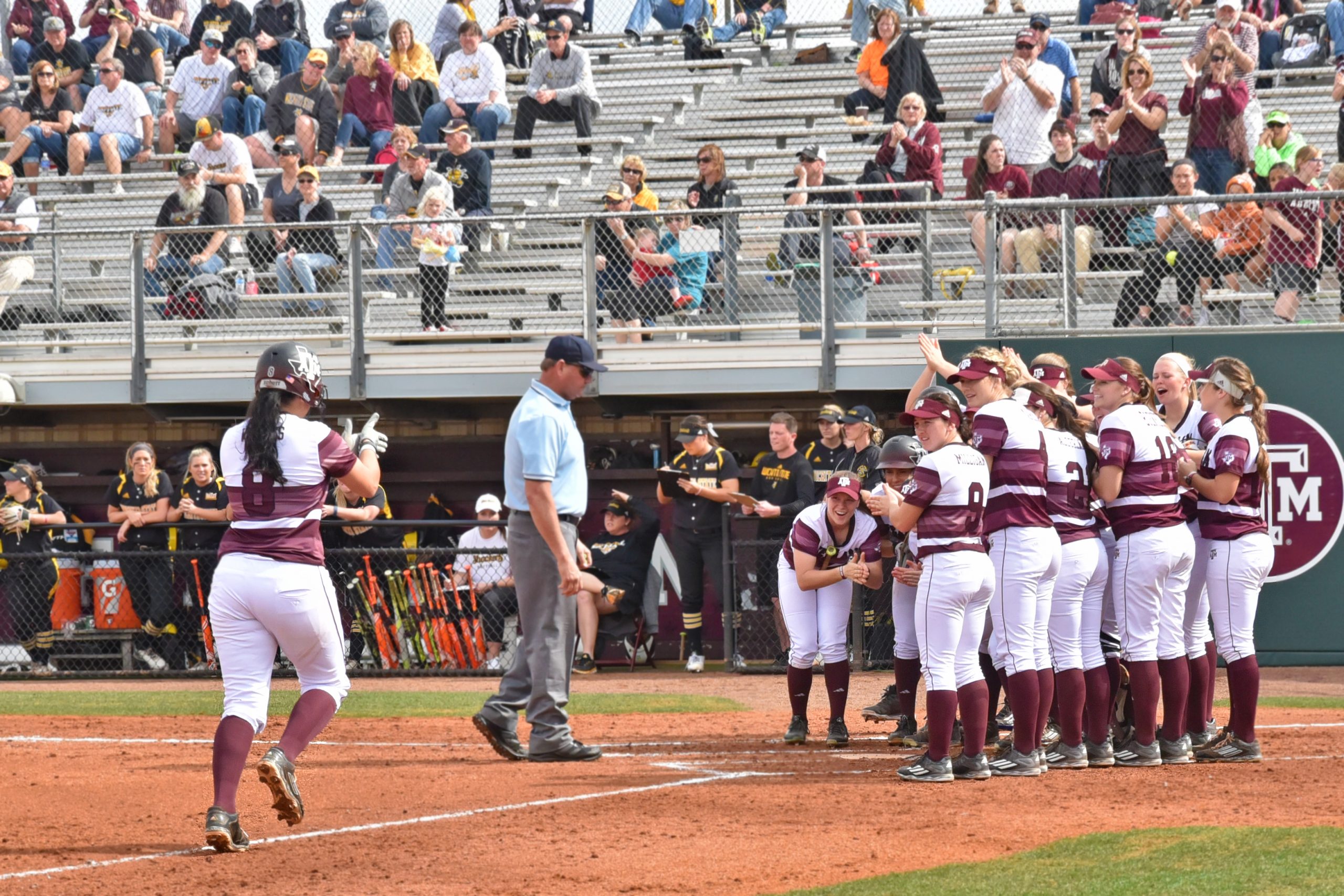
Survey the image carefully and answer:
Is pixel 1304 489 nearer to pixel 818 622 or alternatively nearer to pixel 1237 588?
pixel 1237 588

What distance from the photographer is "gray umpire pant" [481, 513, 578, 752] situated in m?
8.55

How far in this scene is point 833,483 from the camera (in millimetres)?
9617

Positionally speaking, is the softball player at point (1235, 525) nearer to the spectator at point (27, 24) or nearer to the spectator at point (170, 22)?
the spectator at point (170, 22)

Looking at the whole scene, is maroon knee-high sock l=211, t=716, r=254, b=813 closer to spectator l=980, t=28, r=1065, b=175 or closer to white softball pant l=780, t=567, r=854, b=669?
white softball pant l=780, t=567, r=854, b=669

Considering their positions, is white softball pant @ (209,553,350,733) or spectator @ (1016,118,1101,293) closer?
white softball pant @ (209,553,350,733)

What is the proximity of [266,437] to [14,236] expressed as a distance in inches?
391

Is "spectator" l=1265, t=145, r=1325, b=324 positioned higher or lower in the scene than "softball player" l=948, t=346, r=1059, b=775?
higher

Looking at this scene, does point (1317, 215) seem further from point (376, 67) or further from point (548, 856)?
A: point (376, 67)

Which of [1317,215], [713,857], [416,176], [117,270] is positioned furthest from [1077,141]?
[713,857]

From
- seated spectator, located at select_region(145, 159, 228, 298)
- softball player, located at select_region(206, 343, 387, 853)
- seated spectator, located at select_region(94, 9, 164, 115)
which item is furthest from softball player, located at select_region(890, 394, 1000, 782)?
seated spectator, located at select_region(94, 9, 164, 115)

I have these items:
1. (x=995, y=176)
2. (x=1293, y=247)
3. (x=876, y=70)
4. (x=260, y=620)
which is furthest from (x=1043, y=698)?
(x=876, y=70)

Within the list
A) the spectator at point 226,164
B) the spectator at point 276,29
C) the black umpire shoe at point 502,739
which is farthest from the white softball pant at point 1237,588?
the spectator at point 276,29

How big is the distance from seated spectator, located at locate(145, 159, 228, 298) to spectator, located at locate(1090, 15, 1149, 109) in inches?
324

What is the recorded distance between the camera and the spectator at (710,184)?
47.9 feet
